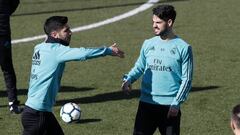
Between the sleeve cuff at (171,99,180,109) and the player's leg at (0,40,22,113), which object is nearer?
the sleeve cuff at (171,99,180,109)

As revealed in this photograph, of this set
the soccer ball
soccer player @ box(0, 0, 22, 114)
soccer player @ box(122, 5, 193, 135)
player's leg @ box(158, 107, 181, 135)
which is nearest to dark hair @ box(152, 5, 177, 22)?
soccer player @ box(122, 5, 193, 135)

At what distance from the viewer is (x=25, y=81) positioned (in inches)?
560

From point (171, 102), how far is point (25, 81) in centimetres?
653

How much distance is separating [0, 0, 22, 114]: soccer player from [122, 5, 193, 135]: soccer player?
3.93 metres

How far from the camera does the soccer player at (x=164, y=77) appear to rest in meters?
8.07

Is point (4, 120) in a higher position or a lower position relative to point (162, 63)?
lower

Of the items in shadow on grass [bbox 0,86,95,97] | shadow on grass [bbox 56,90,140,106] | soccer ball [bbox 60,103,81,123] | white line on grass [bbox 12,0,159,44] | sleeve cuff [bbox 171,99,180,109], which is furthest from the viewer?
white line on grass [bbox 12,0,159,44]

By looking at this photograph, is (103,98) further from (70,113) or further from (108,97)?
(70,113)

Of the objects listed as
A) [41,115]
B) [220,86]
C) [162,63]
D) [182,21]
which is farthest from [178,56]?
[182,21]

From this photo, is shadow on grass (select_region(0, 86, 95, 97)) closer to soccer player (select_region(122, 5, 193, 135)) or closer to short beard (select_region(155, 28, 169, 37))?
soccer player (select_region(122, 5, 193, 135))

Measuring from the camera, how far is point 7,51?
1182cm

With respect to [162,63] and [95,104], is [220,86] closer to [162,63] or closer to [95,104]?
[95,104]

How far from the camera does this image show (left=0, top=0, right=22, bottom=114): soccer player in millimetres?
11695

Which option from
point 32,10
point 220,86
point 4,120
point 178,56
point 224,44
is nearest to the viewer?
point 178,56
